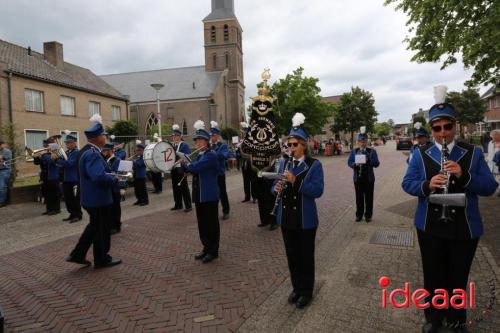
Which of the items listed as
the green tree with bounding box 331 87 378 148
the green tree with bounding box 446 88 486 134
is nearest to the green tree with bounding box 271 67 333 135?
the green tree with bounding box 331 87 378 148

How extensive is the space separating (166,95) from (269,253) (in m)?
45.4

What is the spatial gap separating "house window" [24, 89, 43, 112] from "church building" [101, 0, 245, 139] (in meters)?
20.8

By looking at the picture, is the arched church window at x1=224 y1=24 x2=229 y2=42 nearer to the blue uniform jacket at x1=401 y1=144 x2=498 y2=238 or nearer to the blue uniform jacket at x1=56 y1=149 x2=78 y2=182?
the blue uniform jacket at x1=56 y1=149 x2=78 y2=182

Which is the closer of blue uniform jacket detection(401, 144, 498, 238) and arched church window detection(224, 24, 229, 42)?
blue uniform jacket detection(401, 144, 498, 238)

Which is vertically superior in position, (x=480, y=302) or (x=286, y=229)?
(x=286, y=229)

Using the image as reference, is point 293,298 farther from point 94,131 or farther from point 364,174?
point 364,174

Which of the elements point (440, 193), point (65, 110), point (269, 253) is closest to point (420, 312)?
point (440, 193)

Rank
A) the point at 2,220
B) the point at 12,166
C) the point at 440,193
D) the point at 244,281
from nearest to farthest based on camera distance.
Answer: the point at 440,193, the point at 244,281, the point at 2,220, the point at 12,166

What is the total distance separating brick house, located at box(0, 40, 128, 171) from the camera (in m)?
22.3

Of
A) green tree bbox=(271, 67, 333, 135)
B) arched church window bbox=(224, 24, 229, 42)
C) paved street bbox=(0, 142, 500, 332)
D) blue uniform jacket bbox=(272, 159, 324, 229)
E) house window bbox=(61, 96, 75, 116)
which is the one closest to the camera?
paved street bbox=(0, 142, 500, 332)

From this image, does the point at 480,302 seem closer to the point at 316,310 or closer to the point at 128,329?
the point at 316,310

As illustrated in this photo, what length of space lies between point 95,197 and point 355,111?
44.4 metres

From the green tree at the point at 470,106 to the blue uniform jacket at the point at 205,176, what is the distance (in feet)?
153

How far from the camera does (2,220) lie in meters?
9.62
